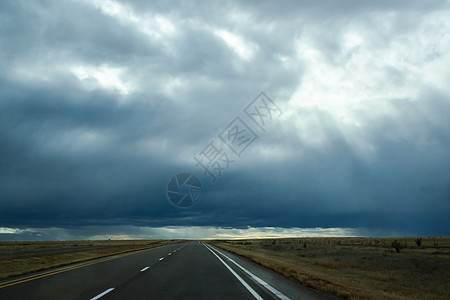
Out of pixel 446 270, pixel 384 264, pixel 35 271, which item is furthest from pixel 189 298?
pixel 384 264

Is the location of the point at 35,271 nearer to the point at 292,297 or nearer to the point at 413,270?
the point at 292,297

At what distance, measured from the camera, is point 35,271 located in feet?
62.3

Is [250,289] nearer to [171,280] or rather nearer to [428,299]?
[171,280]

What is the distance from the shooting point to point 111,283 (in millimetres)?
13039

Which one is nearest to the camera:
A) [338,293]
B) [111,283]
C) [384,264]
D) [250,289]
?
[338,293]

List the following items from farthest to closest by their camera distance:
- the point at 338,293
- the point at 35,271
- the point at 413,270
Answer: the point at 413,270, the point at 35,271, the point at 338,293

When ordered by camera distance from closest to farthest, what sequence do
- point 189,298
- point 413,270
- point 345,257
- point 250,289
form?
point 189,298, point 250,289, point 413,270, point 345,257

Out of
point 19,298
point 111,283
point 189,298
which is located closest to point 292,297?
point 189,298

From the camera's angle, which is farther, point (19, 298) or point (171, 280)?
point (171, 280)

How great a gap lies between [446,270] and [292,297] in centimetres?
2636

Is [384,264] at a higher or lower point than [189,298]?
lower

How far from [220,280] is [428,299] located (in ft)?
29.4

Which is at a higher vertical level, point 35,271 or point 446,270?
point 35,271

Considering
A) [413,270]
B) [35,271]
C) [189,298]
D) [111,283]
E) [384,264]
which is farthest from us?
[384,264]
